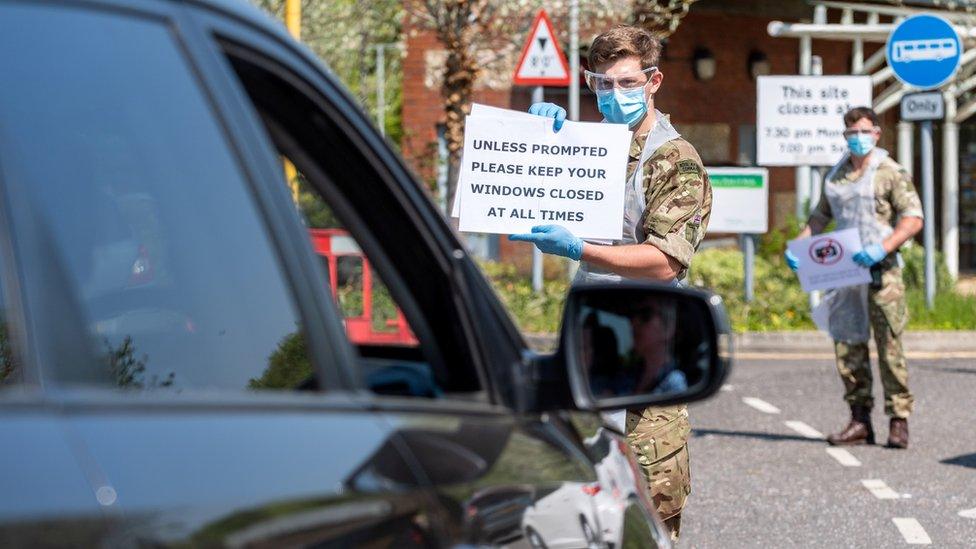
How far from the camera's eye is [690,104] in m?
24.0

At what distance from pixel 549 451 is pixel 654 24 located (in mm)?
19071

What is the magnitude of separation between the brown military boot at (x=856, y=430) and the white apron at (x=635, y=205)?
17.8ft

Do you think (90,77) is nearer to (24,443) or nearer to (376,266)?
(24,443)

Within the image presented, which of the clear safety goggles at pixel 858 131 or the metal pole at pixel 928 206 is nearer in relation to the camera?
the clear safety goggles at pixel 858 131

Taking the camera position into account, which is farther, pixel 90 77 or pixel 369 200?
pixel 369 200

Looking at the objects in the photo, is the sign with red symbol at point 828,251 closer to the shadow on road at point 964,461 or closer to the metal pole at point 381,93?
the shadow on road at point 964,461

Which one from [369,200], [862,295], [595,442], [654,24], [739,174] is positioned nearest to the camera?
[369,200]

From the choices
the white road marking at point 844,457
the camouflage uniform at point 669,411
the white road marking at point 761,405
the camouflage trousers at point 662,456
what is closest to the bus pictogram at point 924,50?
the white road marking at point 761,405

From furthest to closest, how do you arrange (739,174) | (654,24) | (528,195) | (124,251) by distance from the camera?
(654,24), (739,174), (528,195), (124,251)

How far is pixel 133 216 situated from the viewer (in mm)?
1962

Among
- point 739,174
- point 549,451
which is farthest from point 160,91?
point 739,174

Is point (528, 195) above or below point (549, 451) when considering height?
above

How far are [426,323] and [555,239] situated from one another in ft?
7.14

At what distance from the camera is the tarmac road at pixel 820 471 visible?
7.30 meters
